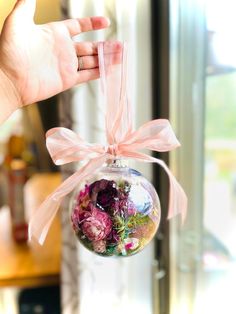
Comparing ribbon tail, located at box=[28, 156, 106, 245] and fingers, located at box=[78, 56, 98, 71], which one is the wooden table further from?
fingers, located at box=[78, 56, 98, 71]

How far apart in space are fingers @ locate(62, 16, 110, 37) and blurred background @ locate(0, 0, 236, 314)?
0.19m

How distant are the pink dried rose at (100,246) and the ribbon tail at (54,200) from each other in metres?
0.09

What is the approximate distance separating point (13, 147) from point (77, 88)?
2.33ft

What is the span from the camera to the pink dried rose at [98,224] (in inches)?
22.0

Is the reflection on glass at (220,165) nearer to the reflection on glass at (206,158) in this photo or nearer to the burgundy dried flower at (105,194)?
the reflection on glass at (206,158)

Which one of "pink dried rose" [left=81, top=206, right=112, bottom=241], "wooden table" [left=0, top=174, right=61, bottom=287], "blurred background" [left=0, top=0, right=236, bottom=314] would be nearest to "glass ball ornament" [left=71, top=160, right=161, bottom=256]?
"pink dried rose" [left=81, top=206, right=112, bottom=241]

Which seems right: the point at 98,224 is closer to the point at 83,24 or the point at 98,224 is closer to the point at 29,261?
the point at 83,24

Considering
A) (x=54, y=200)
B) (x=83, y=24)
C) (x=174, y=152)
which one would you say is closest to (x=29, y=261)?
(x=174, y=152)

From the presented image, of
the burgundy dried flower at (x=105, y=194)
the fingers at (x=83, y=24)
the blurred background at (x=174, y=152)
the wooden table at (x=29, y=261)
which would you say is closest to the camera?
the burgundy dried flower at (x=105, y=194)

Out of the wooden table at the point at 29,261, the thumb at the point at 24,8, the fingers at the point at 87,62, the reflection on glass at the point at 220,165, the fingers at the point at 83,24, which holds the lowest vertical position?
the wooden table at the point at 29,261

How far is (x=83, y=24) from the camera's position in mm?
677

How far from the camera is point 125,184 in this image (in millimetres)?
561

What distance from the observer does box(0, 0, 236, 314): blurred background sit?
2.95 feet

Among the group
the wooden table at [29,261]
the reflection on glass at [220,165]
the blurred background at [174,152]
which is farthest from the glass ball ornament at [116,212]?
the wooden table at [29,261]
